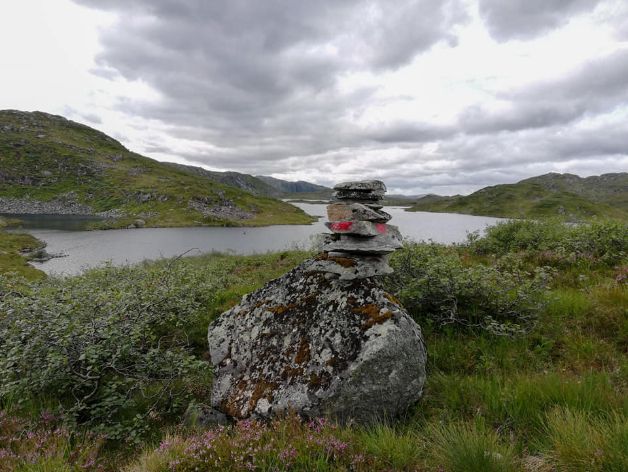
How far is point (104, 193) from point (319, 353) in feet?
574

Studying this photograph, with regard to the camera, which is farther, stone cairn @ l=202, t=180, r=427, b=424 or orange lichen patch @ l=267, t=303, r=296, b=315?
orange lichen patch @ l=267, t=303, r=296, b=315

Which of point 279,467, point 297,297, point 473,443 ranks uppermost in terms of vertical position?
point 297,297

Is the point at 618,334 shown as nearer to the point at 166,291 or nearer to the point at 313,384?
the point at 313,384

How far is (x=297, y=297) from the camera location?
269 inches

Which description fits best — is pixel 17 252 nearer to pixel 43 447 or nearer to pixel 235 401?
pixel 43 447

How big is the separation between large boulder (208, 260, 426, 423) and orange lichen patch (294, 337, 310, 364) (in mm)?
19

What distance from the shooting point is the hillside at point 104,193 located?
13050cm

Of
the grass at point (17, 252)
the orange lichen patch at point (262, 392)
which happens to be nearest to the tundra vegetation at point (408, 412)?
the orange lichen patch at point (262, 392)

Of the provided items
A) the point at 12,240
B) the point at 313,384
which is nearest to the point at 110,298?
the point at 313,384

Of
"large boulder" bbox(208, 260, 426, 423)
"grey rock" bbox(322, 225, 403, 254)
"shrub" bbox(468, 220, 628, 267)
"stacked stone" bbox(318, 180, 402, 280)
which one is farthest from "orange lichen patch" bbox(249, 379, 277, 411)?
"shrub" bbox(468, 220, 628, 267)

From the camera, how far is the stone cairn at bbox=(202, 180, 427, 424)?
16.7 ft

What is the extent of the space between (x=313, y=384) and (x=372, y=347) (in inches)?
42.9

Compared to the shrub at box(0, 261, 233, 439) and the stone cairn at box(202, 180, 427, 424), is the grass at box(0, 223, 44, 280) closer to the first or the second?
the shrub at box(0, 261, 233, 439)

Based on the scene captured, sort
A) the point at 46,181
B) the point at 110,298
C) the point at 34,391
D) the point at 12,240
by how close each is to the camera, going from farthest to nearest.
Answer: the point at 46,181 < the point at 12,240 < the point at 110,298 < the point at 34,391
